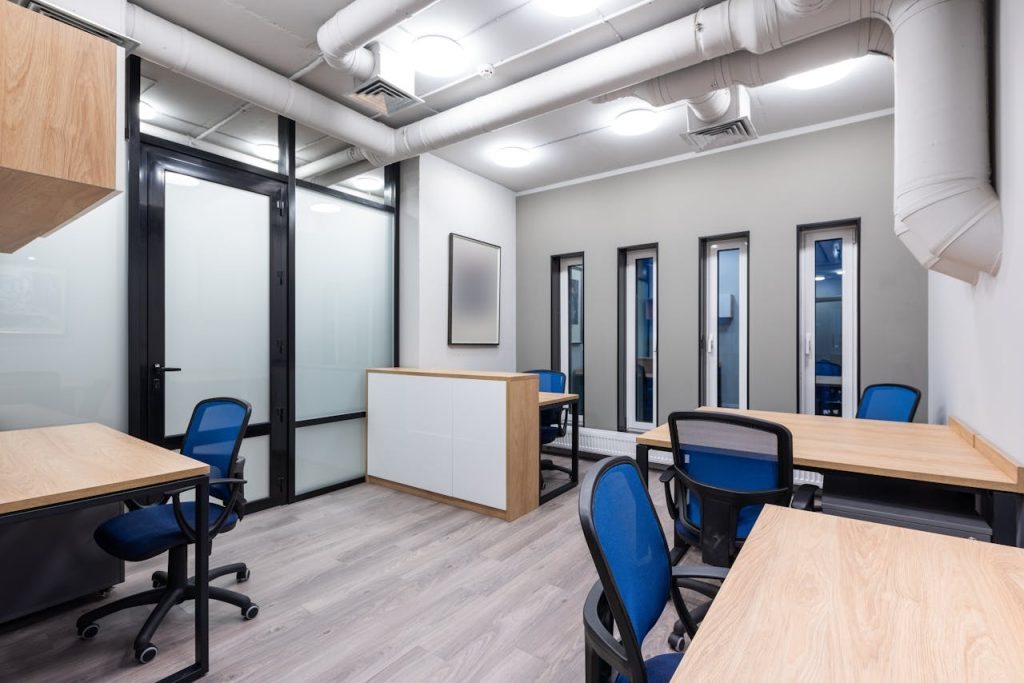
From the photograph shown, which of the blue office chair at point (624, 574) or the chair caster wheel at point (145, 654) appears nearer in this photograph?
the blue office chair at point (624, 574)

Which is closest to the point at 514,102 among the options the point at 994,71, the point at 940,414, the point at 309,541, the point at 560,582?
the point at 994,71

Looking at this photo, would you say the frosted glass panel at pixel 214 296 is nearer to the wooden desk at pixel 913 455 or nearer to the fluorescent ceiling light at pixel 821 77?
the wooden desk at pixel 913 455

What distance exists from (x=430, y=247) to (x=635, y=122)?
6.75 ft

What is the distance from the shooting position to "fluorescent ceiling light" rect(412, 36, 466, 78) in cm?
288

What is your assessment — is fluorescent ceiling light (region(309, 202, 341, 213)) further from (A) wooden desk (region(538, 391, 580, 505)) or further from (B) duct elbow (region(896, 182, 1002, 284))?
(B) duct elbow (region(896, 182, 1002, 284))

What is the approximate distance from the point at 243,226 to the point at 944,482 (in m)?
4.18

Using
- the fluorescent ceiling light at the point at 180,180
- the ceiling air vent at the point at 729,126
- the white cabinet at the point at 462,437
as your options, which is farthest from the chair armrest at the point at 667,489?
the fluorescent ceiling light at the point at 180,180

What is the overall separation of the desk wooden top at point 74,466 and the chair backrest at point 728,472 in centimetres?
197

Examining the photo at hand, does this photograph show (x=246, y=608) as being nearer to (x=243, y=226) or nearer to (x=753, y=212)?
(x=243, y=226)

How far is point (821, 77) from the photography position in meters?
3.18

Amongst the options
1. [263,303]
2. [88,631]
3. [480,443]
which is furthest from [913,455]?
[263,303]

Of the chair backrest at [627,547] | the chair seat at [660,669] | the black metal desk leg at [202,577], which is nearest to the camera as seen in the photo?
the chair backrest at [627,547]

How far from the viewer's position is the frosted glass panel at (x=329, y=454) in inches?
154

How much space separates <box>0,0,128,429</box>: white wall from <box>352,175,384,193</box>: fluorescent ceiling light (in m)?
1.78
